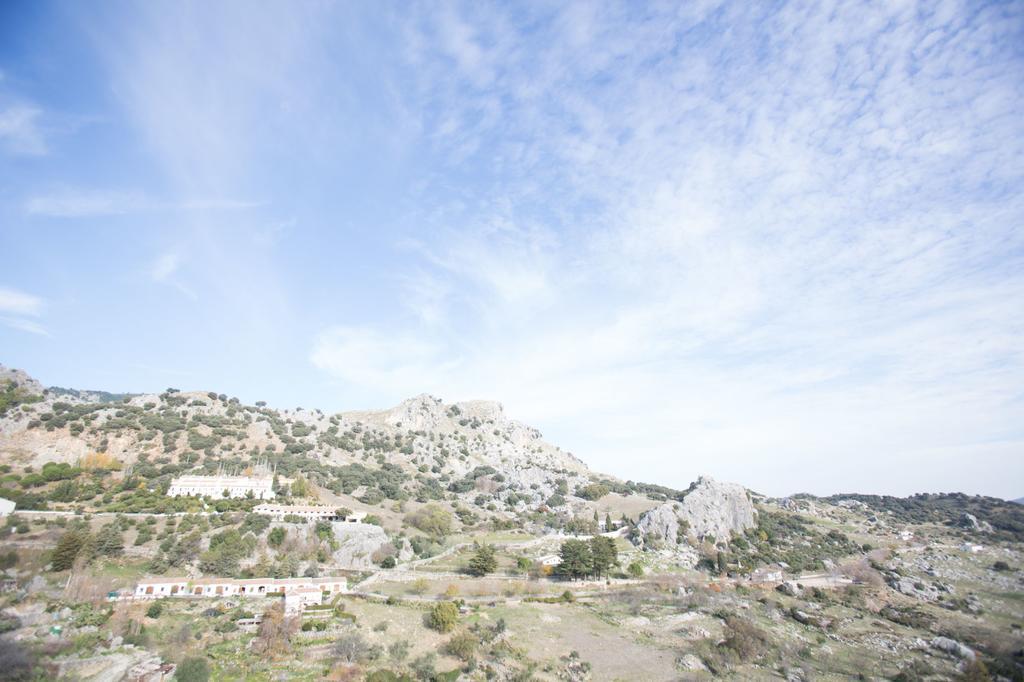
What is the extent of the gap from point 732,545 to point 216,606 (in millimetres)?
84163

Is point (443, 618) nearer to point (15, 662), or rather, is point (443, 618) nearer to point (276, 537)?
point (15, 662)

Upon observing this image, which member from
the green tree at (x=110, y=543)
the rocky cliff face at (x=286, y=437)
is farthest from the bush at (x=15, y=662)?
the rocky cliff face at (x=286, y=437)

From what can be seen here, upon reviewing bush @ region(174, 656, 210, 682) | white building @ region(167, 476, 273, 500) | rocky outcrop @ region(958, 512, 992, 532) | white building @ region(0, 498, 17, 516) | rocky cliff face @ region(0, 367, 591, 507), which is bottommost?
bush @ region(174, 656, 210, 682)

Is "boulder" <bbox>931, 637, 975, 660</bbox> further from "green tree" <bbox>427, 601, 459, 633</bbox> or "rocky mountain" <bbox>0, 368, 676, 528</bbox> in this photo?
"rocky mountain" <bbox>0, 368, 676, 528</bbox>

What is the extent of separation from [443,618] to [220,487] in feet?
204

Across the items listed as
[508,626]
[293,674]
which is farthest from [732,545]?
[293,674]

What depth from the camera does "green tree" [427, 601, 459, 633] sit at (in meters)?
47.3

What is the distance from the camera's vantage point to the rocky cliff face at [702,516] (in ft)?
299

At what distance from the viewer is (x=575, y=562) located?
6800 cm

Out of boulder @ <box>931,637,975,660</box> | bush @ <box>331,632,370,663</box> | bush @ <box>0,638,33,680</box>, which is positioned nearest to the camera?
bush @ <box>0,638,33,680</box>

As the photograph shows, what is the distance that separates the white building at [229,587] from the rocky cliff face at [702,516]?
56.1 metres

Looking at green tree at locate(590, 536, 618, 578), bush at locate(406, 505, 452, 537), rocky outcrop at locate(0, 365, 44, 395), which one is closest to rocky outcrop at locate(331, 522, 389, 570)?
bush at locate(406, 505, 452, 537)

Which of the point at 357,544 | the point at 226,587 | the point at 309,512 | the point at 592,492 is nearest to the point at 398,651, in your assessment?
the point at 226,587

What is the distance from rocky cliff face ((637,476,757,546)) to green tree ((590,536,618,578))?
17.3 metres
